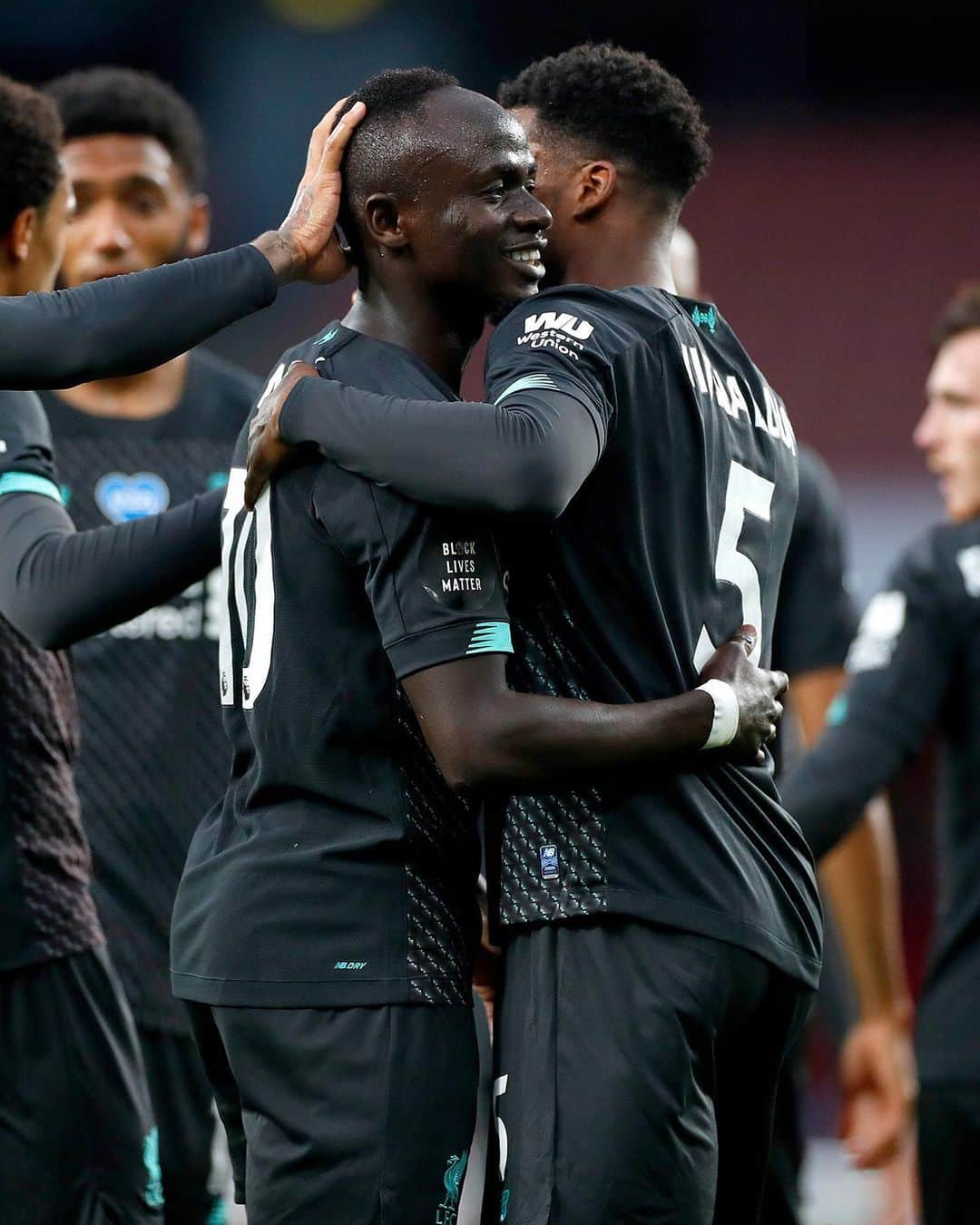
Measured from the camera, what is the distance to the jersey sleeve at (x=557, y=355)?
2412 millimetres

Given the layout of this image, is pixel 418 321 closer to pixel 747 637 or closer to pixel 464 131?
pixel 464 131

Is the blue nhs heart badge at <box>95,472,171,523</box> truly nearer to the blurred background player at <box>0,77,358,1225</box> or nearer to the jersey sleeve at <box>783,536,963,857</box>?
the blurred background player at <box>0,77,358,1225</box>

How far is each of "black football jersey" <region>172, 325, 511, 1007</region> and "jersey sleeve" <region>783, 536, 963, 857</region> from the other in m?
2.00

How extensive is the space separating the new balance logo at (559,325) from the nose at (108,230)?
202cm

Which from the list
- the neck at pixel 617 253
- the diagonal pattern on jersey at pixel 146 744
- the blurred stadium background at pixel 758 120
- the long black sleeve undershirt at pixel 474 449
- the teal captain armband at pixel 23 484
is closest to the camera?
the long black sleeve undershirt at pixel 474 449

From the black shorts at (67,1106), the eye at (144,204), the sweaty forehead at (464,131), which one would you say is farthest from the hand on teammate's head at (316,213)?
the eye at (144,204)

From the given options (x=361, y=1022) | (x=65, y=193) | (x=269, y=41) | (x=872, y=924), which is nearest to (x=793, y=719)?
(x=872, y=924)

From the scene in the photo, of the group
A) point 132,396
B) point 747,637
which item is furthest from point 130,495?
point 747,637

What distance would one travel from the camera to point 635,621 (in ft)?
8.25

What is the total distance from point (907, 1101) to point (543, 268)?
2891mm

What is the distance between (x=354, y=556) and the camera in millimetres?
2418

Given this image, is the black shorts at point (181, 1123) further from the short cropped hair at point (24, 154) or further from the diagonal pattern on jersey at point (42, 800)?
the short cropped hair at point (24, 154)

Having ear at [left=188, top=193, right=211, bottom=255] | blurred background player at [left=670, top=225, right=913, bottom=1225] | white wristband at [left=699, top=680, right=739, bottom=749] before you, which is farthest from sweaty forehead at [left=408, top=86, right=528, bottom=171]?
ear at [left=188, top=193, right=211, bottom=255]

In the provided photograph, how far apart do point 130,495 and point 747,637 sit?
1963 millimetres
